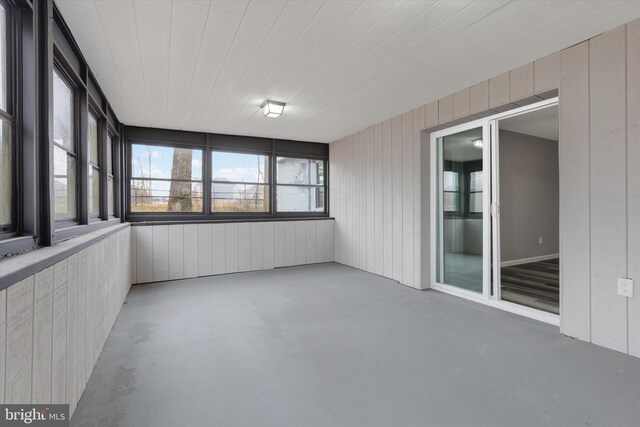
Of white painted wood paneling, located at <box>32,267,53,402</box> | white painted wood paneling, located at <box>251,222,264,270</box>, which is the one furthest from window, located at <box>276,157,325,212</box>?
white painted wood paneling, located at <box>32,267,53,402</box>

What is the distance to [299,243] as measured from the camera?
18.9 ft

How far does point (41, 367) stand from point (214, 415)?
82 cm

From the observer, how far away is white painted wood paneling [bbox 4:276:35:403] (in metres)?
1.03

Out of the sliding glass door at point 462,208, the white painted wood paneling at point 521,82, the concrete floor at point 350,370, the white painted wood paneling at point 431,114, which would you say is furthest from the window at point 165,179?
the white painted wood paneling at point 521,82

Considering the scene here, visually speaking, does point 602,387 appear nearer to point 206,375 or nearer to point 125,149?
point 206,375

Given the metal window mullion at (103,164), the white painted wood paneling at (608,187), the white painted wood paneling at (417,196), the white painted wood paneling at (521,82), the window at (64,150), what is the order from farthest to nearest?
1. the white painted wood paneling at (417,196)
2. the metal window mullion at (103,164)
3. the white painted wood paneling at (521,82)
4. the white painted wood paneling at (608,187)
5. the window at (64,150)

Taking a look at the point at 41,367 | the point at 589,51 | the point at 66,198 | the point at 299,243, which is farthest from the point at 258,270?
the point at 589,51

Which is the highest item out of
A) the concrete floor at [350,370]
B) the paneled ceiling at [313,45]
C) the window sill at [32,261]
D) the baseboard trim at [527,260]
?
the paneled ceiling at [313,45]

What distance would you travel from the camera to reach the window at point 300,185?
19.5 ft

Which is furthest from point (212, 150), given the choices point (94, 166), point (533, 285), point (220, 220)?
point (533, 285)

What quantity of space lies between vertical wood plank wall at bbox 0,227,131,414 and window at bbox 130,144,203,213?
274 cm

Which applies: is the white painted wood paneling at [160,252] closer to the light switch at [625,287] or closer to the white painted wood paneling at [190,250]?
the white painted wood paneling at [190,250]

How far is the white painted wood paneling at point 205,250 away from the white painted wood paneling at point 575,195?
4512mm

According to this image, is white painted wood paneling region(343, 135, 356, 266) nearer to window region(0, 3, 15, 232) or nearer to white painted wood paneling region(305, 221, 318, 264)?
white painted wood paneling region(305, 221, 318, 264)
